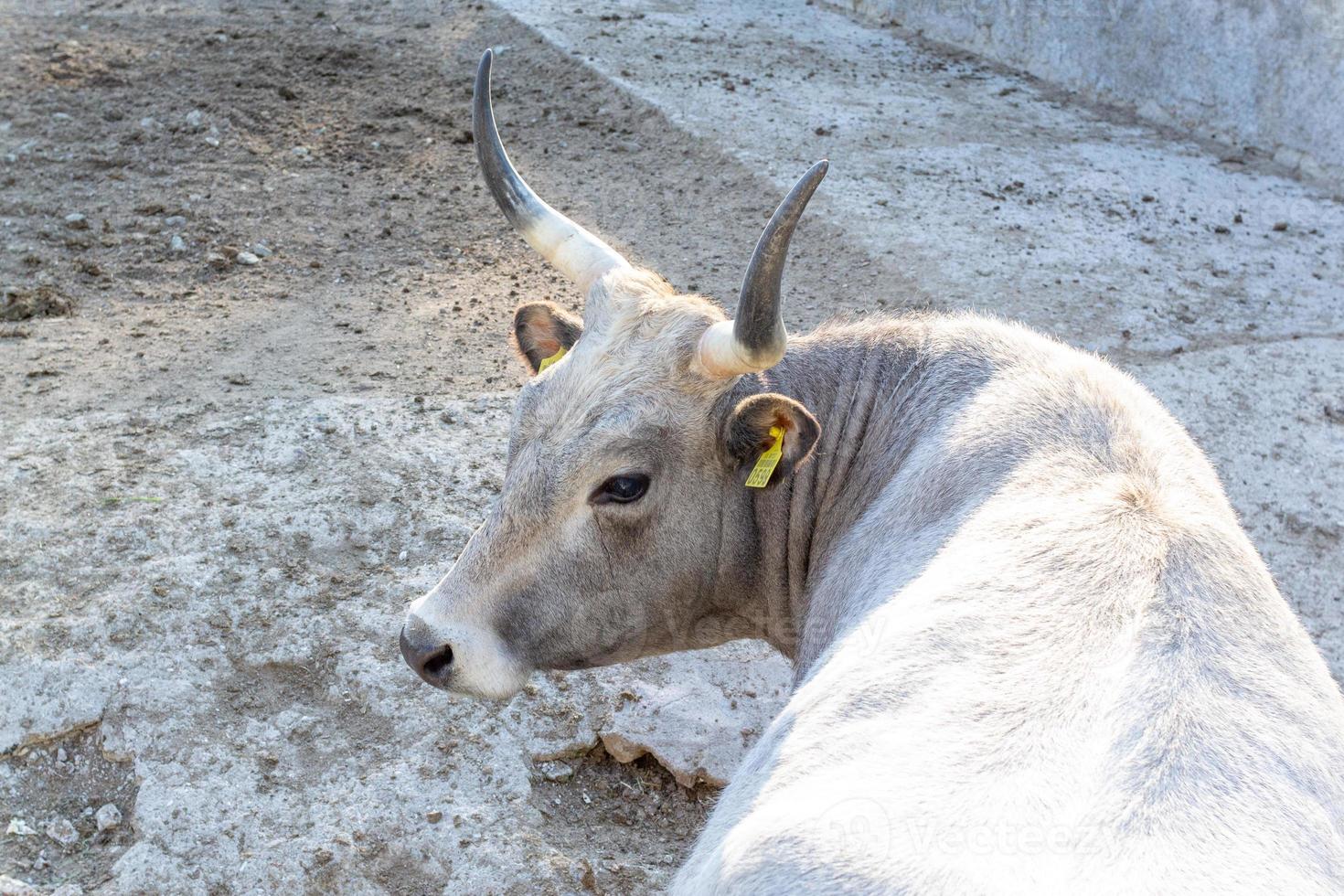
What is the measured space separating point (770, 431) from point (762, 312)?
14.8 inches

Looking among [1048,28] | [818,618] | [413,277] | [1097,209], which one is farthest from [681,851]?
[1048,28]

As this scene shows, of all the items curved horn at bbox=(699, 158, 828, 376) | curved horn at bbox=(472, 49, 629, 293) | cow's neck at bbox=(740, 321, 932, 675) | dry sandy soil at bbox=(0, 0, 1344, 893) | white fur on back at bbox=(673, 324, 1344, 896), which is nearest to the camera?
white fur on back at bbox=(673, 324, 1344, 896)

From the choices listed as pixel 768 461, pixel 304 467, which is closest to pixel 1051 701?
pixel 768 461

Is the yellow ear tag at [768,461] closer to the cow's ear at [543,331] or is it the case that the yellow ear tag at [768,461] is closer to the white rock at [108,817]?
the cow's ear at [543,331]

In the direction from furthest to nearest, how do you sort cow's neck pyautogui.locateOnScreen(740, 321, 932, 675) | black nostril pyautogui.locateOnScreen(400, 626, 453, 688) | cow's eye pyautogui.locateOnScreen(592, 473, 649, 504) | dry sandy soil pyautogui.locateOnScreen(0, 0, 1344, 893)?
dry sandy soil pyautogui.locateOnScreen(0, 0, 1344, 893), cow's neck pyautogui.locateOnScreen(740, 321, 932, 675), cow's eye pyautogui.locateOnScreen(592, 473, 649, 504), black nostril pyautogui.locateOnScreen(400, 626, 453, 688)

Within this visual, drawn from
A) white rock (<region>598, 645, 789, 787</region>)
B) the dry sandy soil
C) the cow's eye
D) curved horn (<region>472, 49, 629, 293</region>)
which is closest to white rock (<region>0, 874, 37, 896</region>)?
the dry sandy soil

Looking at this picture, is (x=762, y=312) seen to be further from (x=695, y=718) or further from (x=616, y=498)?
(x=695, y=718)

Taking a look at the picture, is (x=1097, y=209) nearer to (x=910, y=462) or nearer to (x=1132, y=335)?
(x=1132, y=335)

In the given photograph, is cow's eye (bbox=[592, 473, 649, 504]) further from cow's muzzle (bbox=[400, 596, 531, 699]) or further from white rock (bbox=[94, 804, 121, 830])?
white rock (bbox=[94, 804, 121, 830])

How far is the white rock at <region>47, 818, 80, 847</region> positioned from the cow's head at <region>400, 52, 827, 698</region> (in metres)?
1.17

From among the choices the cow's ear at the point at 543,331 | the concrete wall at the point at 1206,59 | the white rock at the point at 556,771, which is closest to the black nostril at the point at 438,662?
the white rock at the point at 556,771

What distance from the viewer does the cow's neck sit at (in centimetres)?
335

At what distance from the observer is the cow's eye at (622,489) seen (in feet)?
10.4

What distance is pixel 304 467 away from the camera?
4742 mm
